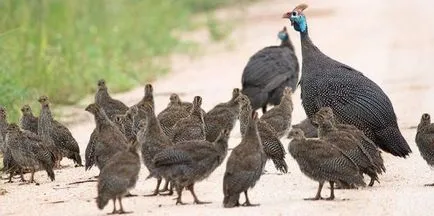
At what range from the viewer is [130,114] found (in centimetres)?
1421

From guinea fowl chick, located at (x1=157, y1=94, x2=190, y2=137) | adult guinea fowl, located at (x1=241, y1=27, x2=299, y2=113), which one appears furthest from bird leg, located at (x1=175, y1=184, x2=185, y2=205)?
adult guinea fowl, located at (x1=241, y1=27, x2=299, y2=113)

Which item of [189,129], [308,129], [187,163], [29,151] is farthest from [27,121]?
[187,163]

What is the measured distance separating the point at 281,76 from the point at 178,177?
600cm

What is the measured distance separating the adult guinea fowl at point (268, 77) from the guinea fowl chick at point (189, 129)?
11.4ft

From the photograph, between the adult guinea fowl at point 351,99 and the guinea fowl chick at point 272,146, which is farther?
the adult guinea fowl at point 351,99

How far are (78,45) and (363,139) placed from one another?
8.83 metres

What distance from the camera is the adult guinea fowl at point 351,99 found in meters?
13.2

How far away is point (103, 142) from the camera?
1246 centimetres

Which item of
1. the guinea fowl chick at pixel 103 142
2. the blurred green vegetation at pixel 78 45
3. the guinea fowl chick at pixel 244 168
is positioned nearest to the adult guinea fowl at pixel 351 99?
the guinea fowl chick at pixel 244 168

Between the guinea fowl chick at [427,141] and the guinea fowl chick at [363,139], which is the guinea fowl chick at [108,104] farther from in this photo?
the guinea fowl chick at [427,141]

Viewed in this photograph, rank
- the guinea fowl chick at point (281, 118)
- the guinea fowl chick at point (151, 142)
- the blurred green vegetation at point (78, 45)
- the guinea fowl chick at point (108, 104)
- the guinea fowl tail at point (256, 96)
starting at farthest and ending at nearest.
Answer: the blurred green vegetation at point (78, 45)
the guinea fowl tail at point (256, 96)
the guinea fowl chick at point (108, 104)
the guinea fowl chick at point (281, 118)
the guinea fowl chick at point (151, 142)

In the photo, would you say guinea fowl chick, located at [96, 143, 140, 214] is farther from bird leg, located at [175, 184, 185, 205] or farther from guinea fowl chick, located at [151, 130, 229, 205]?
bird leg, located at [175, 184, 185, 205]

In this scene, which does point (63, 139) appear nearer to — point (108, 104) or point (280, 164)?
point (108, 104)

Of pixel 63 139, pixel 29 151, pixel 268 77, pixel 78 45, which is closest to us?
pixel 29 151
